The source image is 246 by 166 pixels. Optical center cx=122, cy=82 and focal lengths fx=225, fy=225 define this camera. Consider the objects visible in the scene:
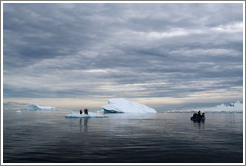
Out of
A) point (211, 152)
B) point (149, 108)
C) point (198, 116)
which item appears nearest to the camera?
point (211, 152)

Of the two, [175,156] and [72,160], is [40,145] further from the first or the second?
[175,156]

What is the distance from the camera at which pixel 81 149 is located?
16203 millimetres

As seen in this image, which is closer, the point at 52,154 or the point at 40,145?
the point at 52,154

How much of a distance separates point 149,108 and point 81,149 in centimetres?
10057

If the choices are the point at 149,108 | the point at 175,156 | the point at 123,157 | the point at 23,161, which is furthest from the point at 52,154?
the point at 149,108

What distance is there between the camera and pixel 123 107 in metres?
103

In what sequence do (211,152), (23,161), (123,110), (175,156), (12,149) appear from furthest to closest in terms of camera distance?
(123,110) → (12,149) → (211,152) → (175,156) → (23,161)

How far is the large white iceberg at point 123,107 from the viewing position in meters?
101

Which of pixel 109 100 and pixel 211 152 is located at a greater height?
pixel 109 100

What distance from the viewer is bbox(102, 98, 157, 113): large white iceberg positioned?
3962 inches

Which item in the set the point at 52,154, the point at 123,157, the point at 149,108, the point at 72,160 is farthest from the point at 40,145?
the point at 149,108

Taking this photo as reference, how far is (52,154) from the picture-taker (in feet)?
47.9

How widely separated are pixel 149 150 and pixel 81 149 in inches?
191

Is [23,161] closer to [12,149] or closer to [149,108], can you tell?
[12,149]
